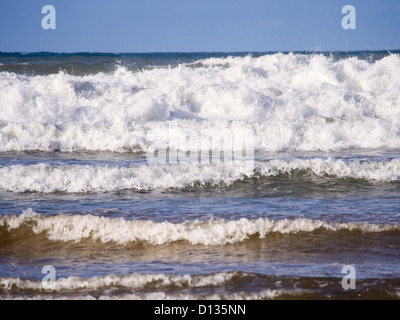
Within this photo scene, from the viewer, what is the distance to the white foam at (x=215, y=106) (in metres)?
11.7

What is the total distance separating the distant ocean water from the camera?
4.58 metres

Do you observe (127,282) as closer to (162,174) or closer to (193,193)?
(193,193)

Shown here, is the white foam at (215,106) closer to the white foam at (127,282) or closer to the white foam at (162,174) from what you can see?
the white foam at (162,174)

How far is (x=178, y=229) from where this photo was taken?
576 centimetres

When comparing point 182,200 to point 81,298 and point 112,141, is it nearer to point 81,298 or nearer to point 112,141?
point 81,298

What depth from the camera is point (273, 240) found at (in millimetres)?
5645

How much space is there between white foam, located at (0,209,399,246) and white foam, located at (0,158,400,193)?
1.65 metres

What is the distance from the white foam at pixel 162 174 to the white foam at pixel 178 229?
1650 mm

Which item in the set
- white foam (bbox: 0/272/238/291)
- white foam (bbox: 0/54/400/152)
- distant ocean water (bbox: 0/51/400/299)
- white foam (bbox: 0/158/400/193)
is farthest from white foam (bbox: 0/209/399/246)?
white foam (bbox: 0/54/400/152)

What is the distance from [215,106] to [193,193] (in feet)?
25.4

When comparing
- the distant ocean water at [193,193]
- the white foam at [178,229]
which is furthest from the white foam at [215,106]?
the white foam at [178,229]

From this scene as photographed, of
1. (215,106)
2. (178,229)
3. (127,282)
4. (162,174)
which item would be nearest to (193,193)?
(162,174)

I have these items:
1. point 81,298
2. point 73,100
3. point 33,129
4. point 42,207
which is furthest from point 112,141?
point 81,298
